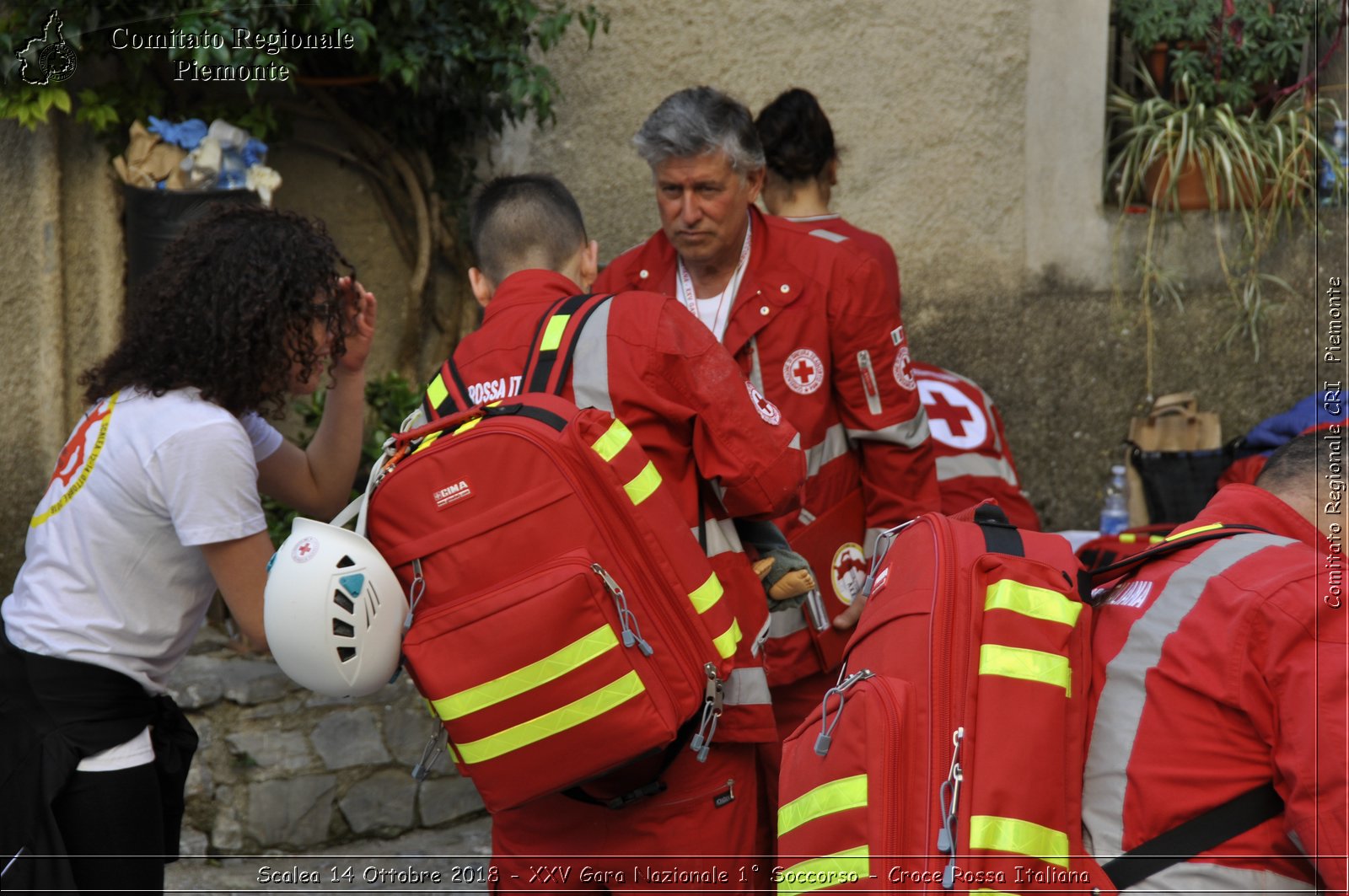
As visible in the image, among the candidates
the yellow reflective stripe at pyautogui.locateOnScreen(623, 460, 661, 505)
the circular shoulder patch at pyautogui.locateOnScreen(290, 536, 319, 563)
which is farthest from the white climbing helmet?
the yellow reflective stripe at pyautogui.locateOnScreen(623, 460, 661, 505)

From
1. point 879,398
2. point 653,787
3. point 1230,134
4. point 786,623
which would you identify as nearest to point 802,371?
point 879,398

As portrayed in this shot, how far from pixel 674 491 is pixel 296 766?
2133 millimetres

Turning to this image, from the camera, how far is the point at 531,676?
2020mm

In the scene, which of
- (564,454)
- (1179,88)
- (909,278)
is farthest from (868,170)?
(564,454)

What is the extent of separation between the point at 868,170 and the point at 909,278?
1.36ft

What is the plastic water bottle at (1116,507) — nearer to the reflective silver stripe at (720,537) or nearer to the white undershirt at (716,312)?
the white undershirt at (716,312)

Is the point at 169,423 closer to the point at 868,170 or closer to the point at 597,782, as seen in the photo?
the point at 597,782

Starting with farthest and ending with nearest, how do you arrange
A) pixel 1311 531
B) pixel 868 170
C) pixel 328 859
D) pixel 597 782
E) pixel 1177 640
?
pixel 868 170
pixel 328 859
pixel 597 782
pixel 1311 531
pixel 1177 640

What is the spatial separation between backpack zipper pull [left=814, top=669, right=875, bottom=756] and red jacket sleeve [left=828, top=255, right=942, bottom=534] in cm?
128

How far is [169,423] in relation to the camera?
7.59ft

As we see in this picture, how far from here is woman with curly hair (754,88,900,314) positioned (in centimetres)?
359

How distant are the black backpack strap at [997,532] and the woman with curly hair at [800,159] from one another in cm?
163

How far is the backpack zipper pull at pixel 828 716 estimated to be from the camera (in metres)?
1.84

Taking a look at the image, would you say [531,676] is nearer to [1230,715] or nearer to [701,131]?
[1230,715]
